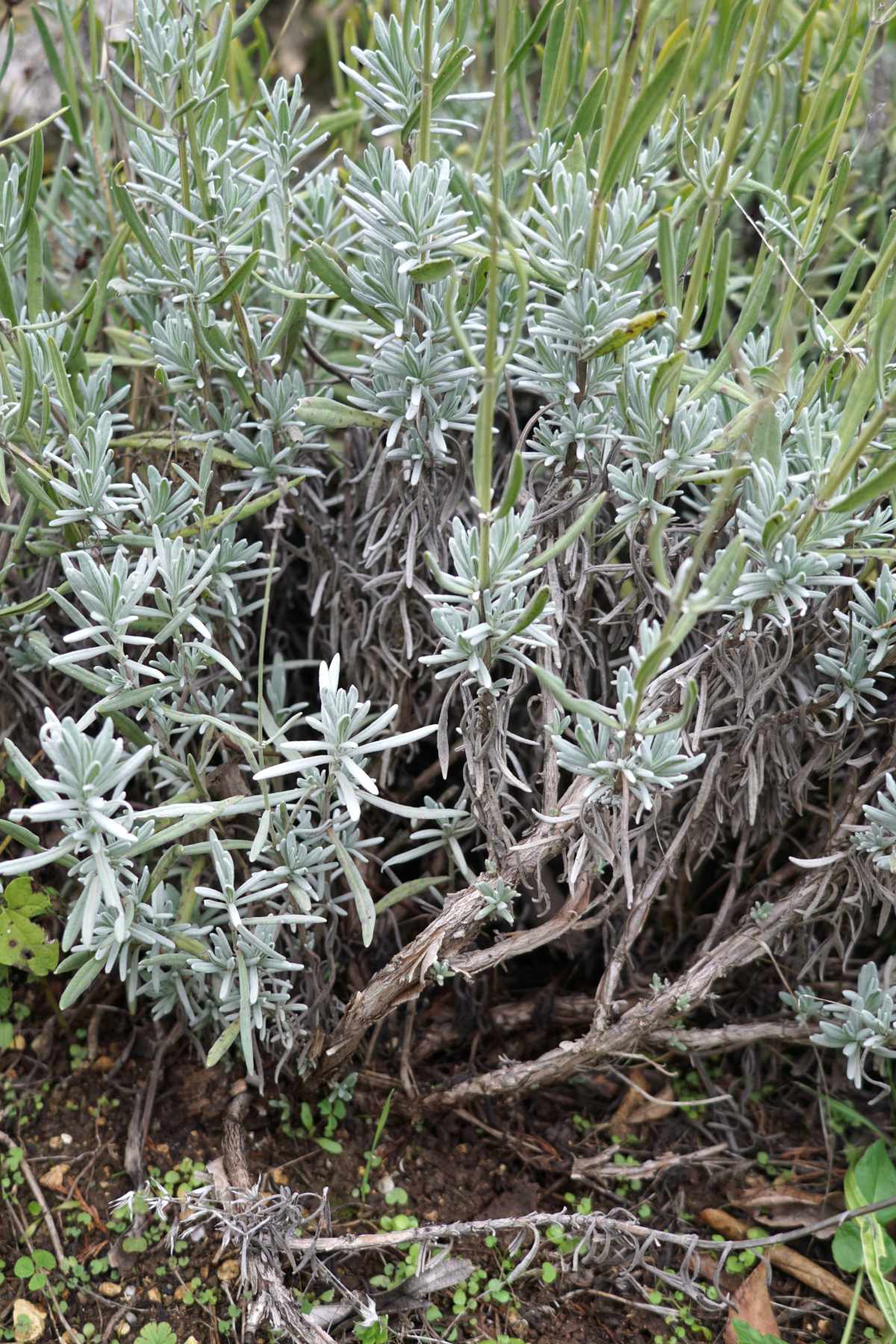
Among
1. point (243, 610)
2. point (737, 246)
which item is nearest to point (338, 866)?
point (243, 610)

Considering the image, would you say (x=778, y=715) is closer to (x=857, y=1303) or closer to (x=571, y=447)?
(x=571, y=447)

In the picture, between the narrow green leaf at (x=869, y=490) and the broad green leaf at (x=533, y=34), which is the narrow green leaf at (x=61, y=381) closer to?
the broad green leaf at (x=533, y=34)

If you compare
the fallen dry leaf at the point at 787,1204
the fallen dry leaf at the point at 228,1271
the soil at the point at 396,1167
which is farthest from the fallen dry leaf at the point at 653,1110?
the fallen dry leaf at the point at 228,1271

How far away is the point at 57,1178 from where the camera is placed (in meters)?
1.36

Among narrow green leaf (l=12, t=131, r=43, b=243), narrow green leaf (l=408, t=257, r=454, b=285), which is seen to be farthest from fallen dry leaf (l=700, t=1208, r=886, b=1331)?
narrow green leaf (l=12, t=131, r=43, b=243)

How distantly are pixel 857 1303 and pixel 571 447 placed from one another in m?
1.01

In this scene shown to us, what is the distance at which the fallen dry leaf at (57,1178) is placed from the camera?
53.5 inches

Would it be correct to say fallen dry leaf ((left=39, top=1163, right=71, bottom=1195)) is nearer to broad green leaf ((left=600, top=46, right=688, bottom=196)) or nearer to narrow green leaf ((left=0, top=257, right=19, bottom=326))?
narrow green leaf ((left=0, top=257, right=19, bottom=326))

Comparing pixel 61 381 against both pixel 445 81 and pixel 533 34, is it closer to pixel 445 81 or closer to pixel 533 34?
pixel 445 81

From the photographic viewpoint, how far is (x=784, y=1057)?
152cm

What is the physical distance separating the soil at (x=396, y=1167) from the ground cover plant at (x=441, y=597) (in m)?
0.04

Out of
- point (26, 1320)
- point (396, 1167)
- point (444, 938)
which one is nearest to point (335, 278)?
point (444, 938)

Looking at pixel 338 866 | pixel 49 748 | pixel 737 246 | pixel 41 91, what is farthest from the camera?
pixel 41 91

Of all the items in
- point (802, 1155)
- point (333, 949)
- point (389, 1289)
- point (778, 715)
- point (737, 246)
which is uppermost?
point (737, 246)
